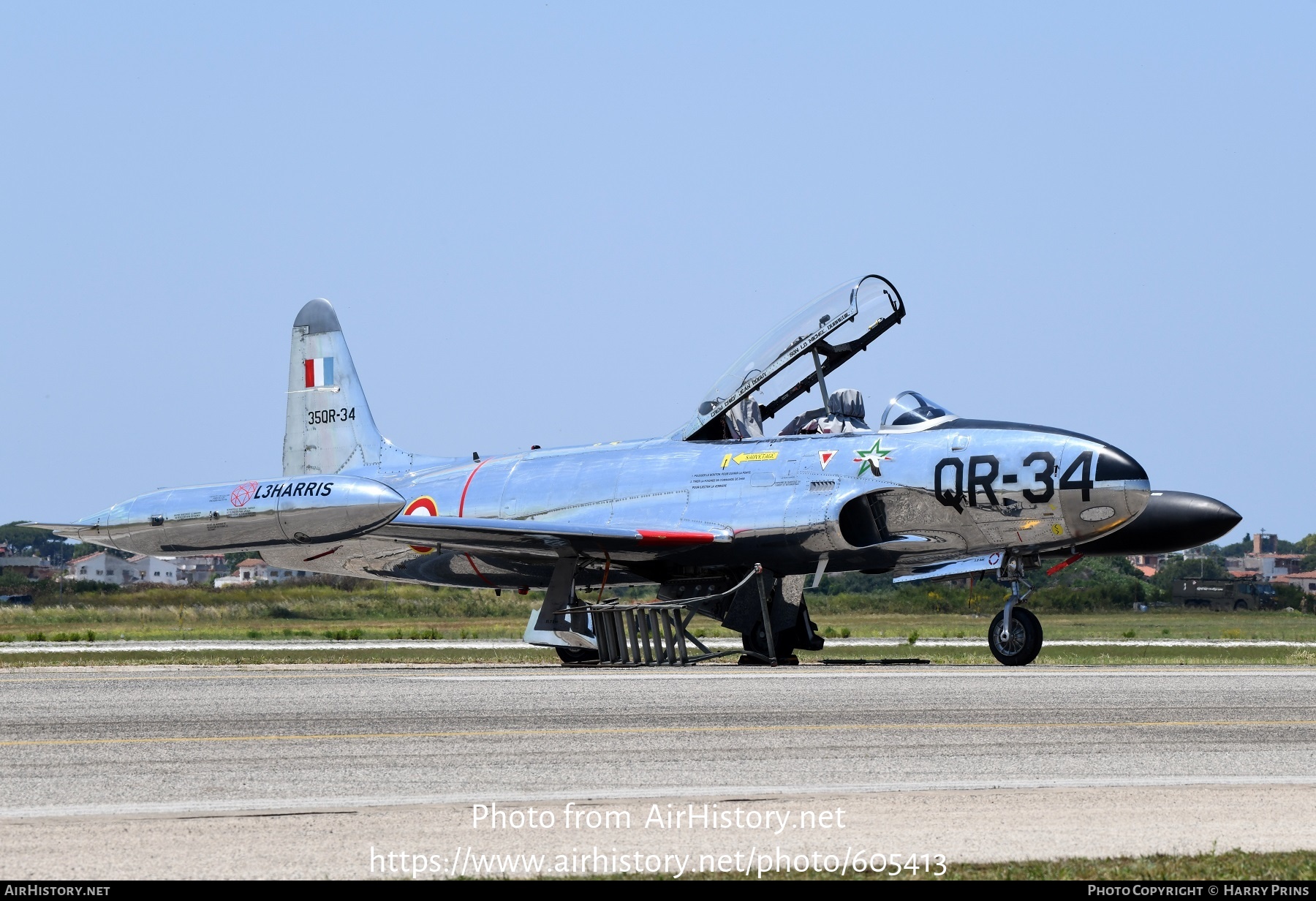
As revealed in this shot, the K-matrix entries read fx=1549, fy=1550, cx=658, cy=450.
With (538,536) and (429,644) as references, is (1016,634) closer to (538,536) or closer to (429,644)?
(538,536)

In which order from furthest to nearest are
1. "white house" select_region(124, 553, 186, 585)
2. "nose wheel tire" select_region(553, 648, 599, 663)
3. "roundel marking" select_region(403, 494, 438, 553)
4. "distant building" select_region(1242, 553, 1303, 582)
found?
"distant building" select_region(1242, 553, 1303, 582), "white house" select_region(124, 553, 186, 585), "roundel marking" select_region(403, 494, 438, 553), "nose wheel tire" select_region(553, 648, 599, 663)

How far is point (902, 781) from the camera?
26.6 feet

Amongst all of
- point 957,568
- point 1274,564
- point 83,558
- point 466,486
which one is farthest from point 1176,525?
point 1274,564

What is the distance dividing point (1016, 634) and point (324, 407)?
529 inches

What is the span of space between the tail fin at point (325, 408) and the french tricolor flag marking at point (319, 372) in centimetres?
1

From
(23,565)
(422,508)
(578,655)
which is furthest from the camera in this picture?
(23,565)

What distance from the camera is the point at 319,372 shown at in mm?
27438

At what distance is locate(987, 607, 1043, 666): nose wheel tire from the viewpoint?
19.1m

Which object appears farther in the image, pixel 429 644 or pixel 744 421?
pixel 429 644

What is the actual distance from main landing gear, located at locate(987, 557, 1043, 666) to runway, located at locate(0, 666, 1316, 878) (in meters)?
3.46

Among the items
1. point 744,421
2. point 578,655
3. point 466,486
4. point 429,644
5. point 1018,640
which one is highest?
point 744,421

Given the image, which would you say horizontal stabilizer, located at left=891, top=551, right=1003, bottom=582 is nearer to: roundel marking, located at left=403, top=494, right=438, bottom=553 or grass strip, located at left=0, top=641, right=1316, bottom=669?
grass strip, located at left=0, top=641, right=1316, bottom=669

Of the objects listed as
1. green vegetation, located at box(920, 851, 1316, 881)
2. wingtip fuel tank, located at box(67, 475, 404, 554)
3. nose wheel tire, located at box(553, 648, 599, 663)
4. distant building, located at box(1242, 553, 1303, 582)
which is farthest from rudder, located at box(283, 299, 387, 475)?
distant building, located at box(1242, 553, 1303, 582)
